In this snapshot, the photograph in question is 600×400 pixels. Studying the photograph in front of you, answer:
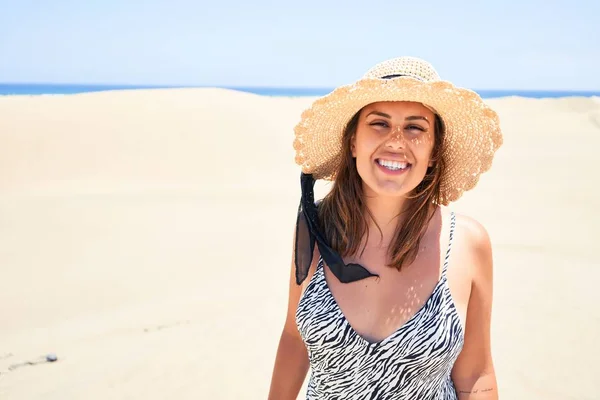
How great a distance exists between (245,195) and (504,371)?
7.12 metres

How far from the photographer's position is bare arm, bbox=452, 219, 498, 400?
1.78 metres

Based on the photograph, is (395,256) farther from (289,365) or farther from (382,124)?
(289,365)

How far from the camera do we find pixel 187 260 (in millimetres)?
6227

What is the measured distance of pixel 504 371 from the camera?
3.58 metres

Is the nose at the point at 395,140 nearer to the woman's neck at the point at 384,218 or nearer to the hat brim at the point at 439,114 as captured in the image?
the hat brim at the point at 439,114

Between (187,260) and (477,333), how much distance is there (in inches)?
193

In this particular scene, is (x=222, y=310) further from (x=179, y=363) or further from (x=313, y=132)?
(x=313, y=132)

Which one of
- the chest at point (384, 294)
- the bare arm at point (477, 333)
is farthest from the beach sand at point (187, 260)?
the chest at point (384, 294)

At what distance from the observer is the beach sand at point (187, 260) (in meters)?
3.69

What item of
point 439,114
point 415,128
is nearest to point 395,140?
point 415,128

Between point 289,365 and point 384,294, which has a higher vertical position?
point 384,294

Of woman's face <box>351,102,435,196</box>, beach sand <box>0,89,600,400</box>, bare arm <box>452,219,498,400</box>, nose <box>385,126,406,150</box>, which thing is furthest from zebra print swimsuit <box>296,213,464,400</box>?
beach sand <box>0,89,600,400</box>

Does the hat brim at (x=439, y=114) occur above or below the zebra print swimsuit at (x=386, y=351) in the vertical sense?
above

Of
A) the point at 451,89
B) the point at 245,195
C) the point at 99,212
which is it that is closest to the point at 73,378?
the point at 451,89
